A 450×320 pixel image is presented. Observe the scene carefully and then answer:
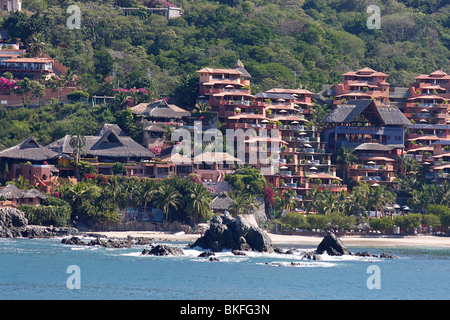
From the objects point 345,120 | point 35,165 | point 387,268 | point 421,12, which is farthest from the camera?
point 421,12

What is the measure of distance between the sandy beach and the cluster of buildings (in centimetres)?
891

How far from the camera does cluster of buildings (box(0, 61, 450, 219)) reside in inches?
4373

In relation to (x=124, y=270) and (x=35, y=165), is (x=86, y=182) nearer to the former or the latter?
(x=35, y=165)

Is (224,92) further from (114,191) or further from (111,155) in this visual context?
(114,191)

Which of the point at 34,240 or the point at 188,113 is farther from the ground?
the point at 188,113

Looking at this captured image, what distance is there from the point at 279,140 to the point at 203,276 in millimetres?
39624

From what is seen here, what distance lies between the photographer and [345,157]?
395 ft

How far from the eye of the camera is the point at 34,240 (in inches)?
3792

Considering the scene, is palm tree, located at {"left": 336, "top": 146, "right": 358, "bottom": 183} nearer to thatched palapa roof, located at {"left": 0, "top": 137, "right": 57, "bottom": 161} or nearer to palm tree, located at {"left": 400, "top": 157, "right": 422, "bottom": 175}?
palm tree, located at {"left": 400, "top": 157, "right": 422, "bottom": 175}

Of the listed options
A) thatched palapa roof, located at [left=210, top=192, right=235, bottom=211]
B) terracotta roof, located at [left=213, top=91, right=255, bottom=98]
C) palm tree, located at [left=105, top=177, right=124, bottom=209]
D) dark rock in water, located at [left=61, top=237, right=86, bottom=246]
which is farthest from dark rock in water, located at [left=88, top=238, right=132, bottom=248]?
terracotta roof, located at [left=213, top=91, right=255, bottom=98]

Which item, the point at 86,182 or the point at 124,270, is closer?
the point at 124,270
